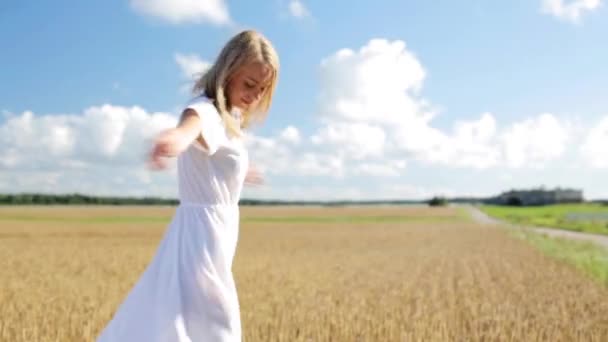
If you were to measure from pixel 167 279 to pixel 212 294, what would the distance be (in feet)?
0.64

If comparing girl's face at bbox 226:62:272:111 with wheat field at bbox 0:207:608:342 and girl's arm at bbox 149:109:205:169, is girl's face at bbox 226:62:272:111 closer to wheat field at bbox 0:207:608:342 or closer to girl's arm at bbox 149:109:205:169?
girl's arm at bbox 149:109:205:169

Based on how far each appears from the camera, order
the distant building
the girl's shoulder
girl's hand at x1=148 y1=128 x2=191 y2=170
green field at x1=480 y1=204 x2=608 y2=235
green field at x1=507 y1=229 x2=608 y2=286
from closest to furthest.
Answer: girl's hand at x1=148 y1=128 x2=191 y2=170
the girl's shoulder
green field at x1=507 y1=229 x2=608 y2=286
green field at x1=480 y1=204 x2=608 y2=235
the distant building

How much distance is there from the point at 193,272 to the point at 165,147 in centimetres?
76

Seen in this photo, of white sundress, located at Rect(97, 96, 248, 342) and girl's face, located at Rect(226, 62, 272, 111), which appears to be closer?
white sundress, located at Rect(97, 96, 248, 342)

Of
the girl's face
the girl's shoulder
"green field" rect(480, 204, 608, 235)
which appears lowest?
"green field" rect(480, 204, 608, 235)

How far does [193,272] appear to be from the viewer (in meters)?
3.10

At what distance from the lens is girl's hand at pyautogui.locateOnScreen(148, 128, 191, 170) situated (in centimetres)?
252

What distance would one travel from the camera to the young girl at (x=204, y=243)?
3.08 m

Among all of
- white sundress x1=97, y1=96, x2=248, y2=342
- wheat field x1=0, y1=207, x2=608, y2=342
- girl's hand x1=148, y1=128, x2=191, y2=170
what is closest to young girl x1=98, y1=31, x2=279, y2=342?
white sundress x1=97, y1=96, x2=248, y2=342

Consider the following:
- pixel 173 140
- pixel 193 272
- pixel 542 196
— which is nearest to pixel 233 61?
pixel 173 140

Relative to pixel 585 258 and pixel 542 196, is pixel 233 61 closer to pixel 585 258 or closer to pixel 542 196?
pixel 585 258

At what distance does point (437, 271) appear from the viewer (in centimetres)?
1567

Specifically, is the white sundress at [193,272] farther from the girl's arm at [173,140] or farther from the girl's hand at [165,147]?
the girl's hand at [165,147]

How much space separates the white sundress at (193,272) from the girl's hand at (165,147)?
0.41 m
